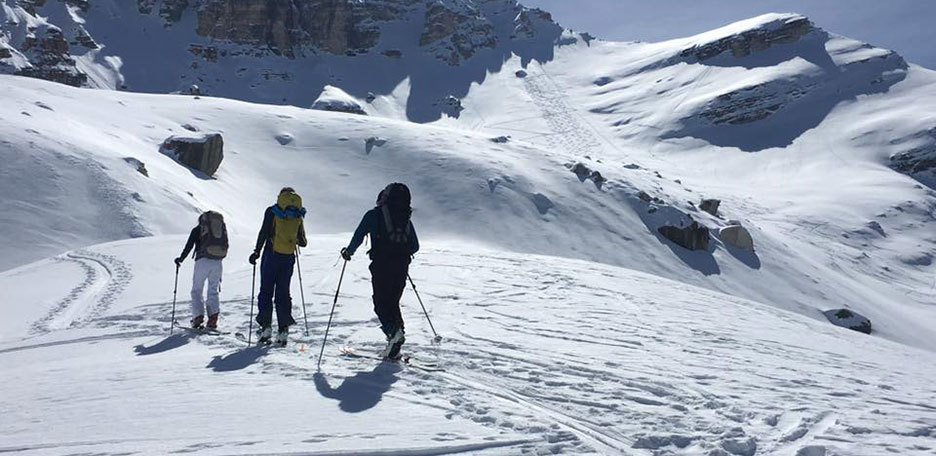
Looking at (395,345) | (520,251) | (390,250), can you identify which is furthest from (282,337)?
(520,251)

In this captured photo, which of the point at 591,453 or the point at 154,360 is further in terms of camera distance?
the point at 154,360

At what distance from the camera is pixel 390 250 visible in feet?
22.3

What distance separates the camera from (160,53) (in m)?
107

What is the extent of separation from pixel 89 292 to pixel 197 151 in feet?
66.8

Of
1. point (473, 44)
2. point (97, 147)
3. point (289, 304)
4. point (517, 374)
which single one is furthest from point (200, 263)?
point (473, 44)

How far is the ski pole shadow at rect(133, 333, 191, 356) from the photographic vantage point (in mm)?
7293

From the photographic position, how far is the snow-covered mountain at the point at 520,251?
5359 mm

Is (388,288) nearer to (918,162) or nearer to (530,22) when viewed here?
(918,162)

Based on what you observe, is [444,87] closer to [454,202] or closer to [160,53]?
[160,53]

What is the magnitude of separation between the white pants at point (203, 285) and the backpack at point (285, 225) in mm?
1666

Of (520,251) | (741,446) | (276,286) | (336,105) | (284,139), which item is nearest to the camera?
(741,446)

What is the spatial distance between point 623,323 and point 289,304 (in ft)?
17.4

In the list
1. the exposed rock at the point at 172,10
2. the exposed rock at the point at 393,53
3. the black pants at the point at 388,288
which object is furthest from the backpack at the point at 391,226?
the exposed rock at the point at 172,10

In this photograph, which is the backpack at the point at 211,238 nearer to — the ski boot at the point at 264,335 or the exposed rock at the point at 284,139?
the ski boot at the point at 264,335
